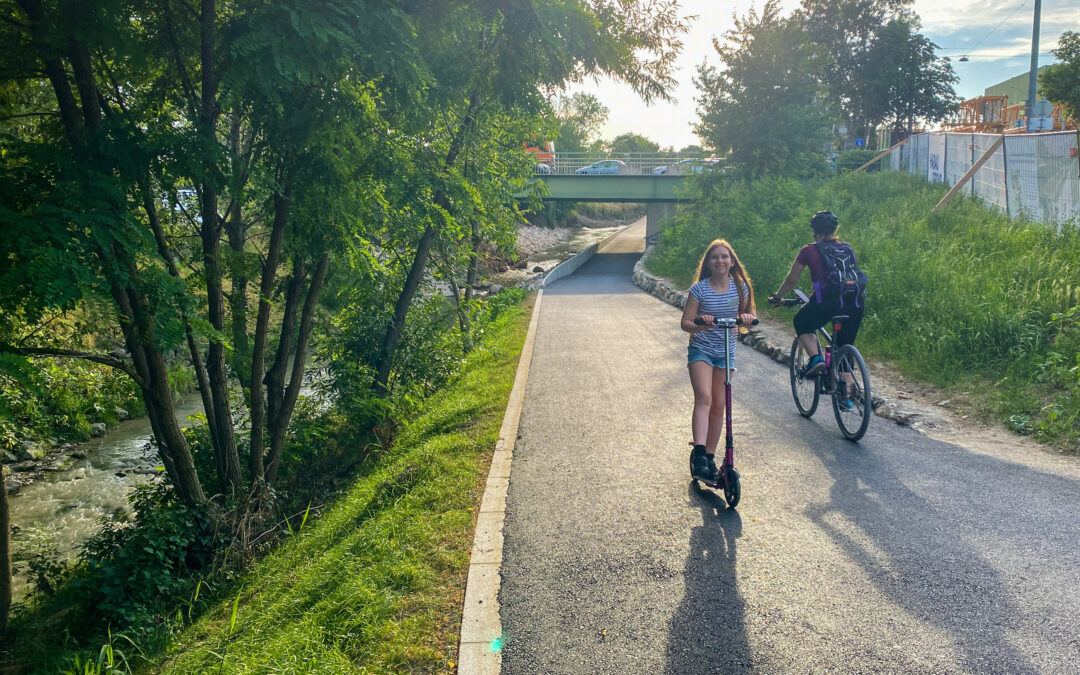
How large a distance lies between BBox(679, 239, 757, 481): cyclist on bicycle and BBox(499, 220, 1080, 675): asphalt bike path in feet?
1.52

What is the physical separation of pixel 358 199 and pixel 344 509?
9.68 ft

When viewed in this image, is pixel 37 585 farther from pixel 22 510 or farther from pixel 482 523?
pixel 482 523

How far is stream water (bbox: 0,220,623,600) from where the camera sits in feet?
32.0

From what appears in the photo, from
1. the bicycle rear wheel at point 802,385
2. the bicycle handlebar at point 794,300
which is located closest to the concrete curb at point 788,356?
the bicycle rear wheel at point 802,385

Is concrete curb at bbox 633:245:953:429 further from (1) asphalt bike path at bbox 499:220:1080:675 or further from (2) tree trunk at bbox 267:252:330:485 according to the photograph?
(2) tree trunk at bbox 267:252:330:485

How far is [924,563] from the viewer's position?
14.6 ft

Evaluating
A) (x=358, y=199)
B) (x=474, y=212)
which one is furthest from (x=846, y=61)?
(x=358, y=199)

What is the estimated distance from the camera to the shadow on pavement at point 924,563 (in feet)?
11.9

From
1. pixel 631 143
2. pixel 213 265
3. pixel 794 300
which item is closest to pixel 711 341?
pixel 794 300

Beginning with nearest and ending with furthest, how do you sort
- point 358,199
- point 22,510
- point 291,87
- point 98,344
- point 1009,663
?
point 1009,663 → point 291,87 → point 358,199 → point 22,510 → point 98,344

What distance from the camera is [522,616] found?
4105 millimetres

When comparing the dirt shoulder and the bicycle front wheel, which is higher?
the bicycle front wheel

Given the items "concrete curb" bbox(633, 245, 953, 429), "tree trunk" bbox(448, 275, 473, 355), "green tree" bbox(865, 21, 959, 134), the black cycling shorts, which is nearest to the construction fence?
"concrete curb" bbox(633, 245, 953, 429)

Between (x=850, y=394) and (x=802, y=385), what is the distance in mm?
1017
